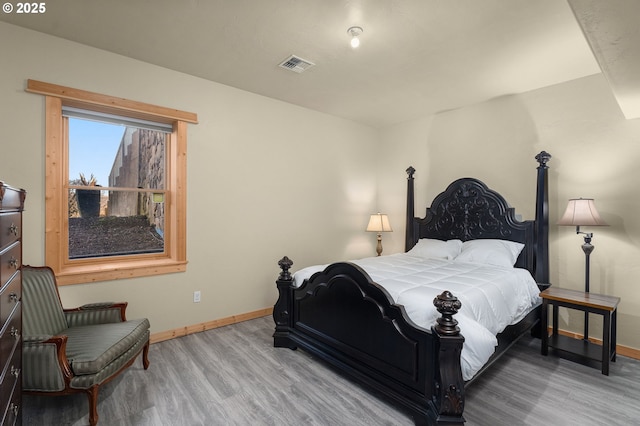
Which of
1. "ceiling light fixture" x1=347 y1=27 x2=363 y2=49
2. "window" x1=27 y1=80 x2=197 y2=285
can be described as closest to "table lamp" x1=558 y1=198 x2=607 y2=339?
"ceiling light fixture" x1=347 y1=27 x2=363 y2=49

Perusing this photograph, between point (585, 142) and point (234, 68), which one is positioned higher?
point (234, 68)

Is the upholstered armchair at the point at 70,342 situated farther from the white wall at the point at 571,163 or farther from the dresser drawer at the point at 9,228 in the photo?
the white wall at the point at 571,163

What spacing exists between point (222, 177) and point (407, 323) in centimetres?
249

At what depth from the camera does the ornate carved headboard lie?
126 inches

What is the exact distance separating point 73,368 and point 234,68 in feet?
8.98

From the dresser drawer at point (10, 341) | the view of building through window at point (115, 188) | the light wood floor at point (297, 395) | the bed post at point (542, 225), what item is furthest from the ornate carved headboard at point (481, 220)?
the dresser drawer at point (10, 341)

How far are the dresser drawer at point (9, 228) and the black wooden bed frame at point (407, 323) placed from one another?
1.89 metres

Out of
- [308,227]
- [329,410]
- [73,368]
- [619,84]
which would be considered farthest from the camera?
[308,227]

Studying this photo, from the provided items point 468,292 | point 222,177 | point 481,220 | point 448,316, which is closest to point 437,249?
point 481,220

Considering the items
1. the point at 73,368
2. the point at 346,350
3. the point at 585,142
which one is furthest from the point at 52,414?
the point at 585,142

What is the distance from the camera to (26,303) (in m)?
2.14

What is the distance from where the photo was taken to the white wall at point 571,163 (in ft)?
9.47

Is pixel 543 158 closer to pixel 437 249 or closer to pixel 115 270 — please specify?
pixel 437 249

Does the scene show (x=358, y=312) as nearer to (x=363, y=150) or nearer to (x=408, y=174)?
(x=408, y=174)
